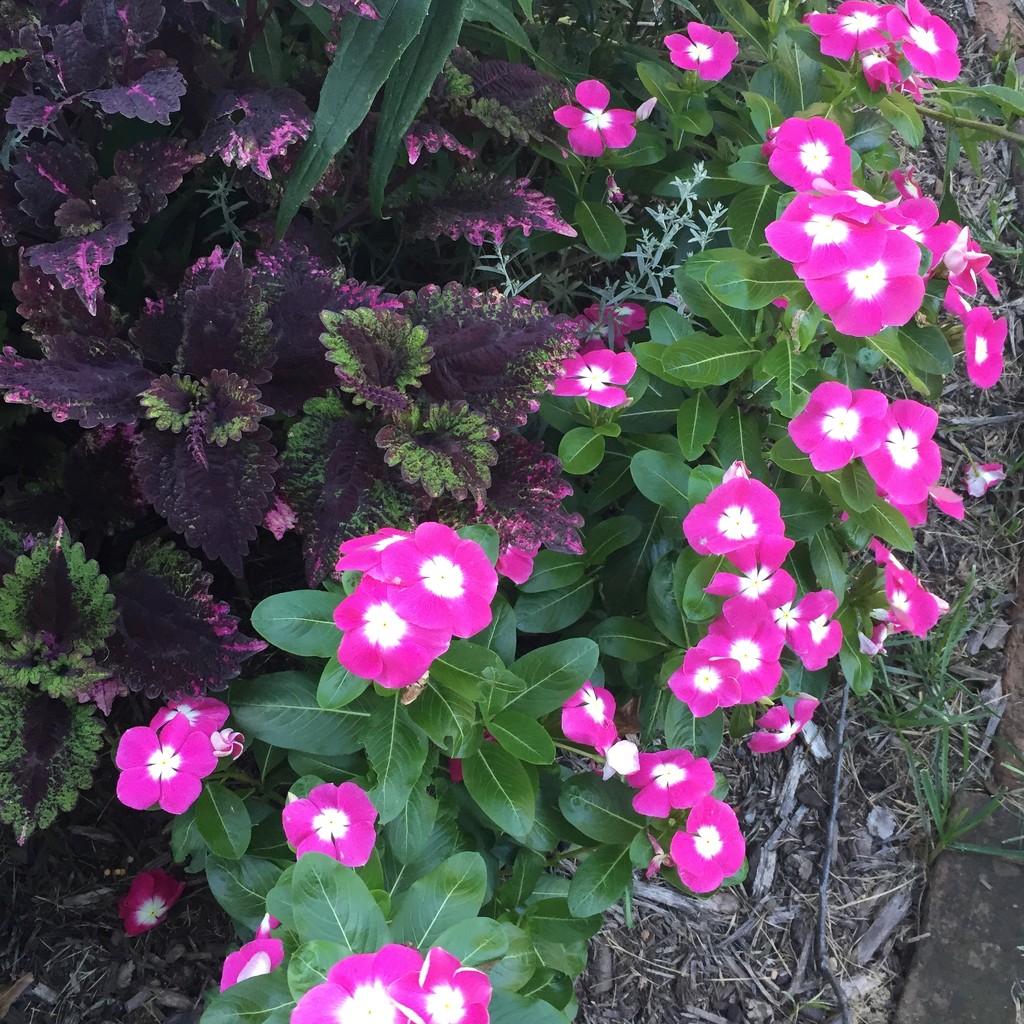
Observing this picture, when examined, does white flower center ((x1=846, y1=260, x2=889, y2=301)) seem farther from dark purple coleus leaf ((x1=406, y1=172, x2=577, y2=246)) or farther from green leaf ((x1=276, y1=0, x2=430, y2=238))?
green leaf ((x1=276, y1=0, x2=430, y2=238))

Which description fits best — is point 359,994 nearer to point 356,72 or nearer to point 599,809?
point 599,809

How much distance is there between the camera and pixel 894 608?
1.19 m

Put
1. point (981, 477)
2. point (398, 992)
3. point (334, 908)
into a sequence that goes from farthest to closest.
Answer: point (981, 477) → point (334, 908) → point (398, 992)

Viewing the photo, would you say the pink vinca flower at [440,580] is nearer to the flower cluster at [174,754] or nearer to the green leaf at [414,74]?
the flower cluster at [174,754]

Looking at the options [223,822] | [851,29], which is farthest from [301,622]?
[851,29]

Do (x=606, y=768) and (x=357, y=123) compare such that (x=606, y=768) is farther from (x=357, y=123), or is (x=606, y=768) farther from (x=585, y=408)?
(x=357, y=123)

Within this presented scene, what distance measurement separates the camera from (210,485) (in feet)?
3.11

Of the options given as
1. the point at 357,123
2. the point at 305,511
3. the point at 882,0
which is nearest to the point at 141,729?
the point at 305,511

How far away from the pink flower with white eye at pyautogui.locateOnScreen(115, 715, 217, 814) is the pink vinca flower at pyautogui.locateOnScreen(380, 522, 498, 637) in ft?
1.07

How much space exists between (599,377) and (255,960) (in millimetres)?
734

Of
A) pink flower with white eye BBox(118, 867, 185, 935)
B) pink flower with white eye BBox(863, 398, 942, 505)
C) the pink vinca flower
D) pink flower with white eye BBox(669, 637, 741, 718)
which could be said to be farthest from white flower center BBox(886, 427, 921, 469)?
pink flower with white eye BBox(118, 867, 185, 935)

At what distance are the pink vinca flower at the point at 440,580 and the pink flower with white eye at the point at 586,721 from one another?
26cm

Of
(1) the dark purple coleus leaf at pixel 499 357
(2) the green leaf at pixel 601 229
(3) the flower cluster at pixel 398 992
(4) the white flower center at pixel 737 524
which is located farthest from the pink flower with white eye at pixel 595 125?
(3) the flower cluster at pixel 398 992

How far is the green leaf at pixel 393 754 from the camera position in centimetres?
93
